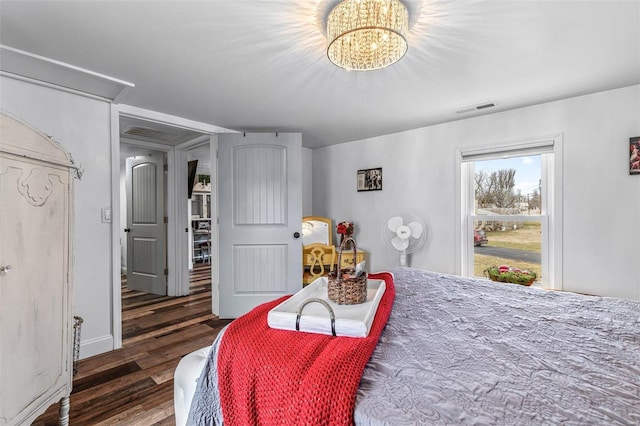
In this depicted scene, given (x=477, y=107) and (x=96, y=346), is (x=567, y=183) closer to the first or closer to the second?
(x=477, y=107)

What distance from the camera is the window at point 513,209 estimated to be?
8.33ft

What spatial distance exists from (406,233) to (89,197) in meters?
2.92

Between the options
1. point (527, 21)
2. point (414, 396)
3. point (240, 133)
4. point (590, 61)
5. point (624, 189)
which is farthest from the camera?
point (240, 133)

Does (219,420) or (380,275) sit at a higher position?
(380,275)

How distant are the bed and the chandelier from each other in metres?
1.22

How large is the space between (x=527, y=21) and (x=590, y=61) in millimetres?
761

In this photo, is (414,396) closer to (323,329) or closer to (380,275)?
(323,329)

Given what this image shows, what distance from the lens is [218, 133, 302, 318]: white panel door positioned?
3.15 m

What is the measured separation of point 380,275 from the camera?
1.85 metres

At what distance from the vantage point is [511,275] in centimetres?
258

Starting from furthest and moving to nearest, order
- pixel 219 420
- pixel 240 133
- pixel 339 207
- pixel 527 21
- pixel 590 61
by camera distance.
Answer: pixel 339 207 → pixel 240 133 → pixel 590 61 → pixel 527 21 → pixel 219 420

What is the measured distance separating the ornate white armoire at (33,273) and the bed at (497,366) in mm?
597

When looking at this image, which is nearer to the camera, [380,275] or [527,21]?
[527,21]

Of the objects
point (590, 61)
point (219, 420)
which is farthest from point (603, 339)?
point (590, 61)
